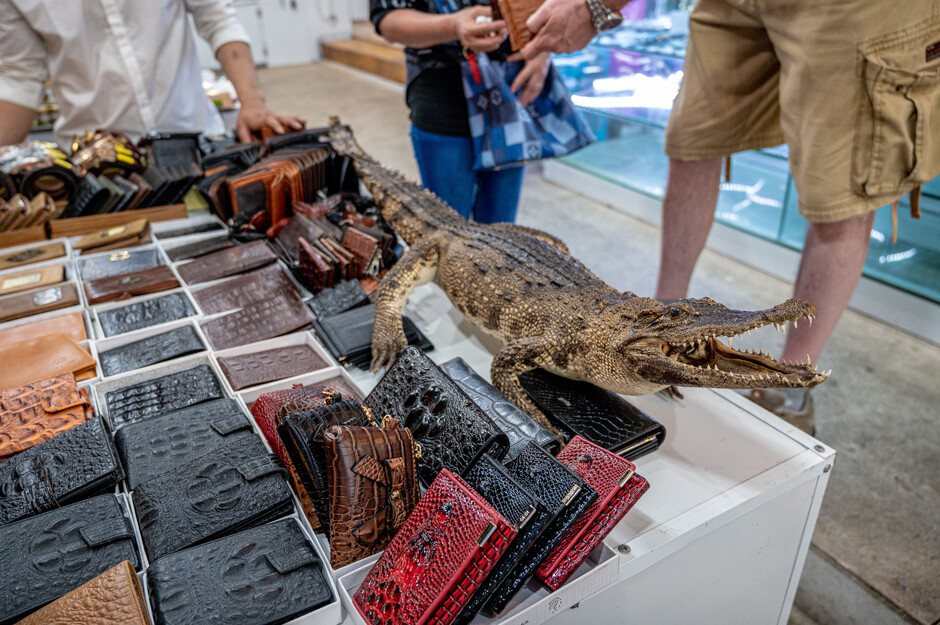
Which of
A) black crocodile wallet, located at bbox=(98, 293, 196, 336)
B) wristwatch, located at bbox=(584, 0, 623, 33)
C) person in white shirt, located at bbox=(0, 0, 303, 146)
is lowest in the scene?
black crocodile wallet, located at bbox=(98, 293, 196, 336)

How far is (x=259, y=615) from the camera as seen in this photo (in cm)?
86

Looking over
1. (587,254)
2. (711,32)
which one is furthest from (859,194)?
(587,254)

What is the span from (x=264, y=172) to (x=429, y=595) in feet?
5.81

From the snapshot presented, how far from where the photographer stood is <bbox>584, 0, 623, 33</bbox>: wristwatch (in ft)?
5.98

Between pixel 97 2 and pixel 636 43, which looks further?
pixel 636 43

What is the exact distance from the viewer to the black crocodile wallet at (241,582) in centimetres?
86

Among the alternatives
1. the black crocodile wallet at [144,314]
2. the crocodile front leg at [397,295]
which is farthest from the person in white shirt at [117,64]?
the crocodile front leg at [397,295]

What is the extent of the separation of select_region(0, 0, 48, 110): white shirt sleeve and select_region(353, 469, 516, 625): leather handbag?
2.61m

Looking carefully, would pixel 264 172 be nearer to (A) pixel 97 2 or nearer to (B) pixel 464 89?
(B) pixel 464 89

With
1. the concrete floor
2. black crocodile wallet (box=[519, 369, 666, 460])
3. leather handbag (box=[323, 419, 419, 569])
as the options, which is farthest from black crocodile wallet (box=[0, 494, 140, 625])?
the concrete floor

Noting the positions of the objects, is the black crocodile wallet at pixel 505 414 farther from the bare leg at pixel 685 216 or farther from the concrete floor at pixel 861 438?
the bare leg at pixel 685 216

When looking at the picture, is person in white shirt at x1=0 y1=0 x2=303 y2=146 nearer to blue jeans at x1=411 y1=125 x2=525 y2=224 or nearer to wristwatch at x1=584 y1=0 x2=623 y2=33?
blue jeans at x1=411 y1=125 x2=525 y2=224

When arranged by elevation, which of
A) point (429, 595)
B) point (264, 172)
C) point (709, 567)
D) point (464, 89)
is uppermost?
point (464, 89)

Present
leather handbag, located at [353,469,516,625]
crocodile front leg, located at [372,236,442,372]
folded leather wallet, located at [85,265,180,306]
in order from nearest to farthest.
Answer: leather handbag, located at [353,469,516,625] < crocodile front leg, located at [372,236,442,372] < folded leather wallet, located at [85,265,180,306]
